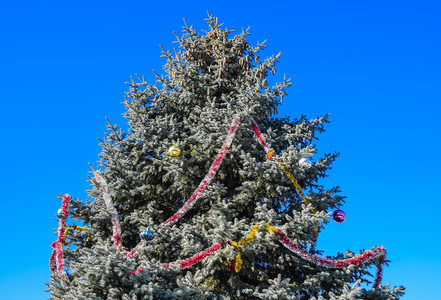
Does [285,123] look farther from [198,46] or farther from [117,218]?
[117,218]

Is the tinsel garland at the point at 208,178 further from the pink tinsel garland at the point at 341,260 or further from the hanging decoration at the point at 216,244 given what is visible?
the pink tinsel garland at the point at 341,260

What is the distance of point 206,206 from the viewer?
39.7 feet

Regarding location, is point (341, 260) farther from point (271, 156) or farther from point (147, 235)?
point (147, 235)

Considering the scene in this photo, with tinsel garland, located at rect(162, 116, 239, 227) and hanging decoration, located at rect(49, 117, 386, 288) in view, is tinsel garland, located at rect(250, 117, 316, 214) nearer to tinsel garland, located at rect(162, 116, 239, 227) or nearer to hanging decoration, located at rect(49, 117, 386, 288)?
hanging decoration, located at rect(49, 117, 386, 288)

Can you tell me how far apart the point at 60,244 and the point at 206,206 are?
13.7 ft

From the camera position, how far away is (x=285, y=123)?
1345 centimetres

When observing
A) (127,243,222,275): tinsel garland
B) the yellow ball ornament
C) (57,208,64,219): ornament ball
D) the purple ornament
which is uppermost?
the yellow ball ornament

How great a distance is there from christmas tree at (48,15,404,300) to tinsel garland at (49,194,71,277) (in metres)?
0.03

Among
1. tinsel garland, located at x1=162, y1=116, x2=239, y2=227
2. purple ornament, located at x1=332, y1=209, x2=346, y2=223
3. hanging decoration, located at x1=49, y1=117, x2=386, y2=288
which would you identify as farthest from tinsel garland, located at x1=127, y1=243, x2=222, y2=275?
purple ornament, located at x1=332, y1=209, x2=346, y2=223

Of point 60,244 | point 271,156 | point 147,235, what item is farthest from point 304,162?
point 60,244

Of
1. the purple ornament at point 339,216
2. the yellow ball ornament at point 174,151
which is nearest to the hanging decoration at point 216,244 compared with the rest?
the purple ornament at point 339,216

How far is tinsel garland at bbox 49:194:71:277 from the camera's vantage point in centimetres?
1109

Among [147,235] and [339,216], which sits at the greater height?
[339,216]

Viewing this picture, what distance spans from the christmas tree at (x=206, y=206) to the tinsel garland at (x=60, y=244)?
3 cm
